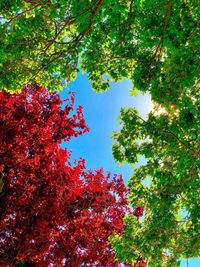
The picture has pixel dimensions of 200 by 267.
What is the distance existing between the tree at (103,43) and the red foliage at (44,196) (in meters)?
6.87

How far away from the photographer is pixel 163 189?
8.55 meters

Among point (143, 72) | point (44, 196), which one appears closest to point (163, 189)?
point (143, 72)

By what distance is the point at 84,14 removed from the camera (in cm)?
660

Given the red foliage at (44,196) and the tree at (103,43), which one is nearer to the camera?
the tree at (103,43)

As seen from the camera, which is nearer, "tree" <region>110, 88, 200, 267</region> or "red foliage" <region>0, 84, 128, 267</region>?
"tree" <region>110, 88, 200, 267</region>

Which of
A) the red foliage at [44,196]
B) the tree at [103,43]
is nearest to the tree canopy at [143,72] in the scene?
the tree at [103,43]

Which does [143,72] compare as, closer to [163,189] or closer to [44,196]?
[163,189]

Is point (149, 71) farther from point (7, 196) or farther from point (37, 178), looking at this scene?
point (7, 196)

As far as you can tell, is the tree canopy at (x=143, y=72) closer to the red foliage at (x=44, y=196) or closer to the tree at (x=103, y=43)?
the tree at (x=103, y=43)

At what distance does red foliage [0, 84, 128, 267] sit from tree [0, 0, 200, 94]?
6872 mm

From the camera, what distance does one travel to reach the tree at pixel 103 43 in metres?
6.61

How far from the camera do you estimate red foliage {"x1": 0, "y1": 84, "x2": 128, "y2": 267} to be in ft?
47.8

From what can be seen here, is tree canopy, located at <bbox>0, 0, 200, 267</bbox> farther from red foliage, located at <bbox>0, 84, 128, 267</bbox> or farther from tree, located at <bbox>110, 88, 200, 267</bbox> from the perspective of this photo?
red foliage, located at <bbox>0, 84, 128, 267</bbox>

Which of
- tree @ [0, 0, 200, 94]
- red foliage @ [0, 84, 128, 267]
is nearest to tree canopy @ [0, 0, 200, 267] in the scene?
tree @ [0, 0, 200, 94]
